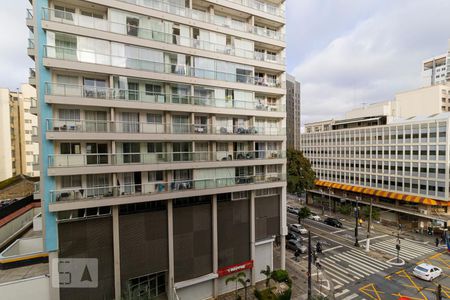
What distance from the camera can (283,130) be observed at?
2452 cm

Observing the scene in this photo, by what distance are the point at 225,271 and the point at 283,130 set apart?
1547 cm

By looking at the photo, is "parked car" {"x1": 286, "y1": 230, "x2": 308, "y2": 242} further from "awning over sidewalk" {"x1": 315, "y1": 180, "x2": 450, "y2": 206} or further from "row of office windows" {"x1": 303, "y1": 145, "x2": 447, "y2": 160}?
"row of office windows" {"x1": 303, "y1": 145, "x2": 447, "y2": 160}

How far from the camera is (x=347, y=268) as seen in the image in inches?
1019

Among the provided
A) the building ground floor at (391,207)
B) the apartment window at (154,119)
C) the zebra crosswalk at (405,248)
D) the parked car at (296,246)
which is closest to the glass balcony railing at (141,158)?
the apartment window at (154,119)

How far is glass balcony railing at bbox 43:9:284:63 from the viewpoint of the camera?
50.6 ft

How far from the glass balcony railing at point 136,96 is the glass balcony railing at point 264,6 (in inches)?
374

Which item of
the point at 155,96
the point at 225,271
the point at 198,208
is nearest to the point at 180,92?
the point at 155,96

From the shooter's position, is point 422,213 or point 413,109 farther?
point 413,109

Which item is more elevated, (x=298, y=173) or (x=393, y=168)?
(x=393, y=168)

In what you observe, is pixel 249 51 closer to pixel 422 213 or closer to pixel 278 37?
pixel 278 37

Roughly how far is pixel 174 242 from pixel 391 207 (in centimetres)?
4219

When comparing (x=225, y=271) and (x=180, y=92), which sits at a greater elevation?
(x=180, y=92)

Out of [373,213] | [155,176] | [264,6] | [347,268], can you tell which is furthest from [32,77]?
[373,213]

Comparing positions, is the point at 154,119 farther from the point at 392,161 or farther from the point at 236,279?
the point at 392,161
